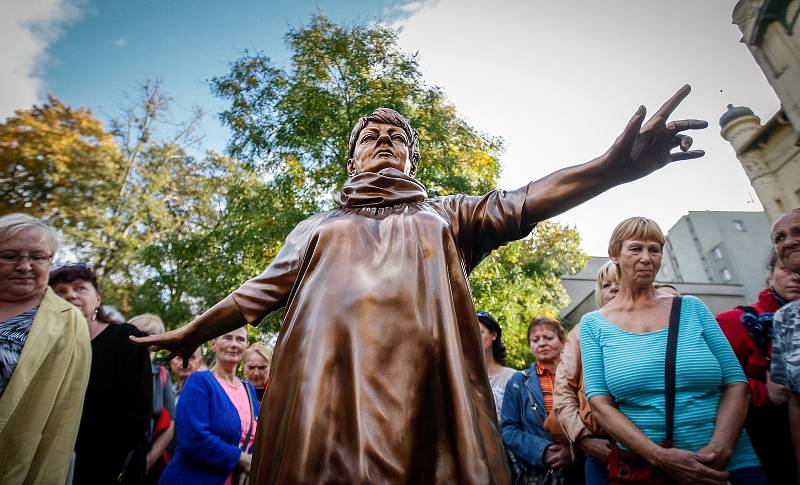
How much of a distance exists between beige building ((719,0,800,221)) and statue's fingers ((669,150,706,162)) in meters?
13.5

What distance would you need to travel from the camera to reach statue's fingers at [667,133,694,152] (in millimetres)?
1488

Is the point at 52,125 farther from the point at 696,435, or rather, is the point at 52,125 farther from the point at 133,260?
the point at 696,435

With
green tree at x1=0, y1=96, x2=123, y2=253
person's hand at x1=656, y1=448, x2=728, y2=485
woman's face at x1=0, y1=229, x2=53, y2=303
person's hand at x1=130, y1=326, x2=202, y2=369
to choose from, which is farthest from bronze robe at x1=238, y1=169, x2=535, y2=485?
green tree at x1=0, y1=96, x2=123, y2=253

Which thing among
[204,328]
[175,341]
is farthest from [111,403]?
[204,328]

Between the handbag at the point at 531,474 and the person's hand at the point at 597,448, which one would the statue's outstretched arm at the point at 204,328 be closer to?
the person's hand at the point at 597,448

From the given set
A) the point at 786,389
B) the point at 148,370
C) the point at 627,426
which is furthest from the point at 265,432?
the point at 786,389

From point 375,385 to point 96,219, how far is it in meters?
17.1

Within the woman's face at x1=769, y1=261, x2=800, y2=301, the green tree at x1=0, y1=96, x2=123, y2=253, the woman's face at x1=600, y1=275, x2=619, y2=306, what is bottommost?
the woman's face at x1=769, y1=261, x2=800, y2=301

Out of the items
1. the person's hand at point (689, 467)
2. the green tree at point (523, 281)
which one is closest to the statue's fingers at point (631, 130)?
the person's hand at point (689, 467)

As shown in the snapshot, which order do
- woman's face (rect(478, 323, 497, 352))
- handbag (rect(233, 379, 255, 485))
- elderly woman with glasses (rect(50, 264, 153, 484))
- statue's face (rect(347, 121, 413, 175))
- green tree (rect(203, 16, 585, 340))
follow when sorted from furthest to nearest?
green tree (rect(203, 16, 585, 340)) < woman's face (rect(478, 323, 497, 352)) < handbag (rect(233, 379, 255, 485)) < elderly woman with glasses (rect(50, 264, 153, 484)) < statue's face (rect(347, 121, 413, 175))

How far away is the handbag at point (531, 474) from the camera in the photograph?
299 cm

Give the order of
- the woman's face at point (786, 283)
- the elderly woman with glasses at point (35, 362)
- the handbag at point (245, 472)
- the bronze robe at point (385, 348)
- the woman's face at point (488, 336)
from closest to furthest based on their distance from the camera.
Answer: the bronze robe at point (385, 348), the elderly woman with glasses at point (35, 362), the woman's face at point (786, 283), the handbag at point (245, 472), the woman's face at point (488, 336)

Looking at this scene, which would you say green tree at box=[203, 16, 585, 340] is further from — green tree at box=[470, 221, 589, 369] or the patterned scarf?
the patterned scarf

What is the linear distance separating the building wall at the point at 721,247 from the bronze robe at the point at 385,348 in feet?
98.6
